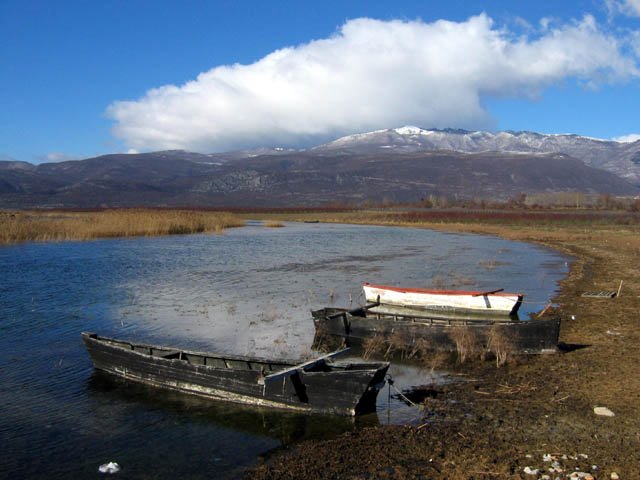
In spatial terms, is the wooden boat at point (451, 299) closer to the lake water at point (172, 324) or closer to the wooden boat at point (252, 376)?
the lake water at point (172, 324)

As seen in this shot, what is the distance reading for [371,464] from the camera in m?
9.70

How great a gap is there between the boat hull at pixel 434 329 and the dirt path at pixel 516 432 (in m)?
0.59

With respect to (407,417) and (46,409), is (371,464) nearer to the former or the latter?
(407,417)

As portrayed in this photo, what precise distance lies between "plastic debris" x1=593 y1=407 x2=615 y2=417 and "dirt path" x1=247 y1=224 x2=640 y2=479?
97 mm

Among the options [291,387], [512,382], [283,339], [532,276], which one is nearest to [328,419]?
[291,387]

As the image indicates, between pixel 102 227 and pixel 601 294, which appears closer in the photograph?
pixel 601 294

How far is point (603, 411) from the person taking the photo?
11.4 m

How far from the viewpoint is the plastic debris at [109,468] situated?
1007cm

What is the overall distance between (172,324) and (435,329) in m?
9.26

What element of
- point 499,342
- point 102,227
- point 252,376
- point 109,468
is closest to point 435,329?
point 499,342

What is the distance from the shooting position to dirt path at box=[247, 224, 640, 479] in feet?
30.9

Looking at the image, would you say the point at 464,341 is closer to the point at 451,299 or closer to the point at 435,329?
the point at 435,329

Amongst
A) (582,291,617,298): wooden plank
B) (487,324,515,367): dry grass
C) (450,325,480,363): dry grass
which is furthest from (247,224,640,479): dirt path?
(582,291,617,298): wooden plank

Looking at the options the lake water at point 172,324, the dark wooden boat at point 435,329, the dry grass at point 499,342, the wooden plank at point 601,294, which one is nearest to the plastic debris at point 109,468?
the lake water at point 172,324
